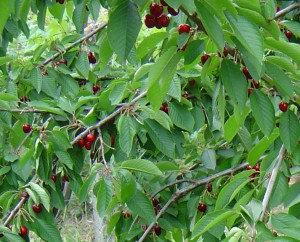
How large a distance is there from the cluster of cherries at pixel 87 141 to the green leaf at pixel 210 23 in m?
1.16

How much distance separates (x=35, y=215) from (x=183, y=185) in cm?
65

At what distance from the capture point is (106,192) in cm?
189

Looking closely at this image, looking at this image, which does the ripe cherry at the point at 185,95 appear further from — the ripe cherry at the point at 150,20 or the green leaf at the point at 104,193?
the ripe cherry at the point at 150,20

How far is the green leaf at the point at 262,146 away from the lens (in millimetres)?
1746

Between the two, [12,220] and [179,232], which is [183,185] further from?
[12,220]

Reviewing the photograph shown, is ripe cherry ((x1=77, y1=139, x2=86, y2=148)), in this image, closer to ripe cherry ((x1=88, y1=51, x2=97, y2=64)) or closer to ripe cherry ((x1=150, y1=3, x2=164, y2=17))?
ripe cherry ((x1=88, y1=51, x2=97, y2=64))

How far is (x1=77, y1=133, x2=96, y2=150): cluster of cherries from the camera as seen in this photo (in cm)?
223

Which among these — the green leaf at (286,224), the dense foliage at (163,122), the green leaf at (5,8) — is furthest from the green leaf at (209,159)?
the green leaf at (5,8)

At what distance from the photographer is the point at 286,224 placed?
1290mm

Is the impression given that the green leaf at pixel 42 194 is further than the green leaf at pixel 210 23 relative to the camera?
Yes

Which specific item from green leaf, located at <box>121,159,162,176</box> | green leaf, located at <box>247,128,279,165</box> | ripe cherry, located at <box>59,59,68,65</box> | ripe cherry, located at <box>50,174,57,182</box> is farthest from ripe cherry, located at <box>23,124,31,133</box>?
green leaf, located at <box>247,128,279,165</box>

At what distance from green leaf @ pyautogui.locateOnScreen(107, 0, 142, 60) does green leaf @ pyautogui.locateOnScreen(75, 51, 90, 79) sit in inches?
57.0

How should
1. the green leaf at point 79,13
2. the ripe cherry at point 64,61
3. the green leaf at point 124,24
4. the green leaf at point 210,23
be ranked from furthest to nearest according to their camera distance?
the ripe cherry at point 64,61 → the green leaf at point 79,13 → the green leaf at point 124,24 → the green leaf at point 210,23

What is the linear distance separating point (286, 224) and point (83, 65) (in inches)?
62.3
